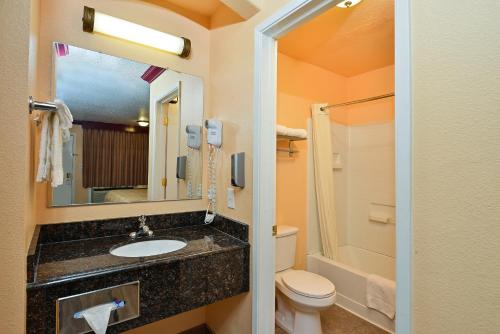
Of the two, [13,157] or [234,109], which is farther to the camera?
[234,109]

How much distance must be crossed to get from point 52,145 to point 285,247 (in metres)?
1.74

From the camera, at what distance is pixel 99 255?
1187 millimetres

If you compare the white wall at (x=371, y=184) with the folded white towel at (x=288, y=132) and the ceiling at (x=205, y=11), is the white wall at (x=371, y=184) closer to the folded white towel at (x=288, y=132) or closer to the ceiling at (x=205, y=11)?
the folded white towel at (x=288, y=132)

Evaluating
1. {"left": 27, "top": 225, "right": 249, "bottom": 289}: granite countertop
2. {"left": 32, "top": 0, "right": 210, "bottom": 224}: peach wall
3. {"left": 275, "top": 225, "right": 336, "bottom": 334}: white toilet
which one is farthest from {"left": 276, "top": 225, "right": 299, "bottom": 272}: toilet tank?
{"left": 32, "top": 0, "right": 210, "bottom": 224}: peach wall

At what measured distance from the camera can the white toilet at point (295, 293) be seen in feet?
5.54

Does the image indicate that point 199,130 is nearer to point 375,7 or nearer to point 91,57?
point 91,57

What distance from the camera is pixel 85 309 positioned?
0.99 m

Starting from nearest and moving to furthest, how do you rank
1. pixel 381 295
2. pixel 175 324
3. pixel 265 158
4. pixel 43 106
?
pixel 43 106
pixel 265 158
pixel 175 324
pixel 381 295

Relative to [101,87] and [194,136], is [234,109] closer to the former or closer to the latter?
[194,136]

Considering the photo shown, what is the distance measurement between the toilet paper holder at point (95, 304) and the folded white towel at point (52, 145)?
0.50m

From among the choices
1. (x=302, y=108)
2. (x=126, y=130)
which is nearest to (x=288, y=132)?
(x=302, y=108)

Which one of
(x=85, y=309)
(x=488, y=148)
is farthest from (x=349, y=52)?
(x=85, y=309)

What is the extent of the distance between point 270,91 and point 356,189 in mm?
1935

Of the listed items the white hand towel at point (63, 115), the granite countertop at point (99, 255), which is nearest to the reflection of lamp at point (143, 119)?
the white hand towel at point (63, 115)
